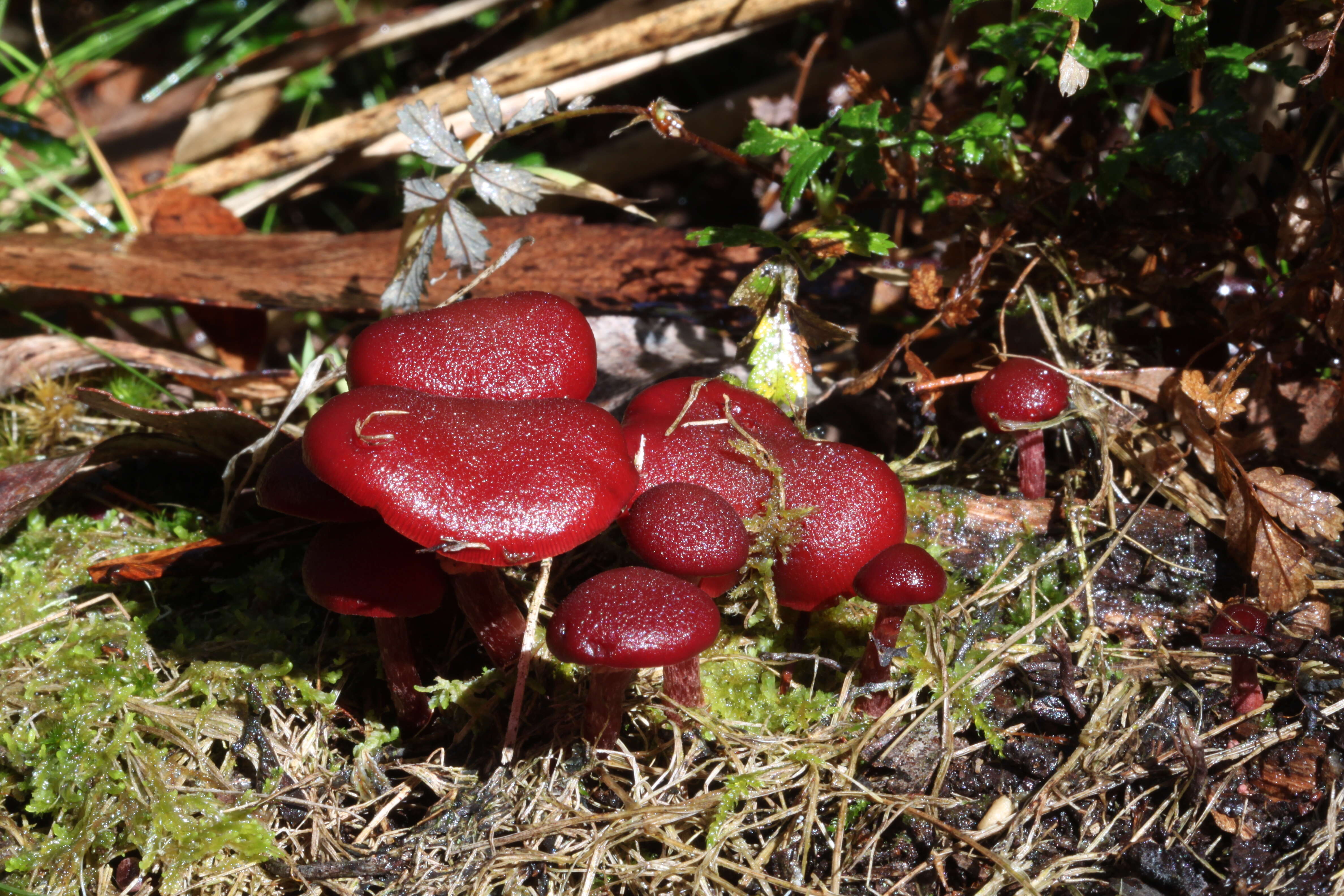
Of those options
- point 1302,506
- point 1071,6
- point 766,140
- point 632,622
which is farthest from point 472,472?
point 1302,506

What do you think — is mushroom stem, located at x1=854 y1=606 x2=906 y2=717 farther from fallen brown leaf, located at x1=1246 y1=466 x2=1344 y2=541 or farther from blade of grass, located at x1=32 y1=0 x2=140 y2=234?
blade of grass, located at x1=32 y1=0 x2=140 y2=234

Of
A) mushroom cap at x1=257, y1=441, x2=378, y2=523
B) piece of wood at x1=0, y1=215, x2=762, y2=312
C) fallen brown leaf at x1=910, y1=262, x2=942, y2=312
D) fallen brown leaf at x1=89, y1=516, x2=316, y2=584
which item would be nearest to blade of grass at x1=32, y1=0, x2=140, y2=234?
piece of wood at x1=0, y1=215, x2=762, y2=312

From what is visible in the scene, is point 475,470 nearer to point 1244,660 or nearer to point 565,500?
point 565,500

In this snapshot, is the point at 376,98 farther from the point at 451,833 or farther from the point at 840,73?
the point at 451,833

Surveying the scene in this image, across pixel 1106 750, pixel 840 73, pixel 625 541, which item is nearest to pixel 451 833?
pixel 625 541

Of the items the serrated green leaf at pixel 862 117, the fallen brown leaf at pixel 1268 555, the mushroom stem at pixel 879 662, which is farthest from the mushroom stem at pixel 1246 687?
the serrated green leaf at pixel 862 117

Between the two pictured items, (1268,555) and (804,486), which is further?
(1268,555)

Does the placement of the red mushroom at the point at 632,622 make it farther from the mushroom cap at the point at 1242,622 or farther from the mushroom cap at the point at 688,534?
the mushroom cap at the point at 1242,622
